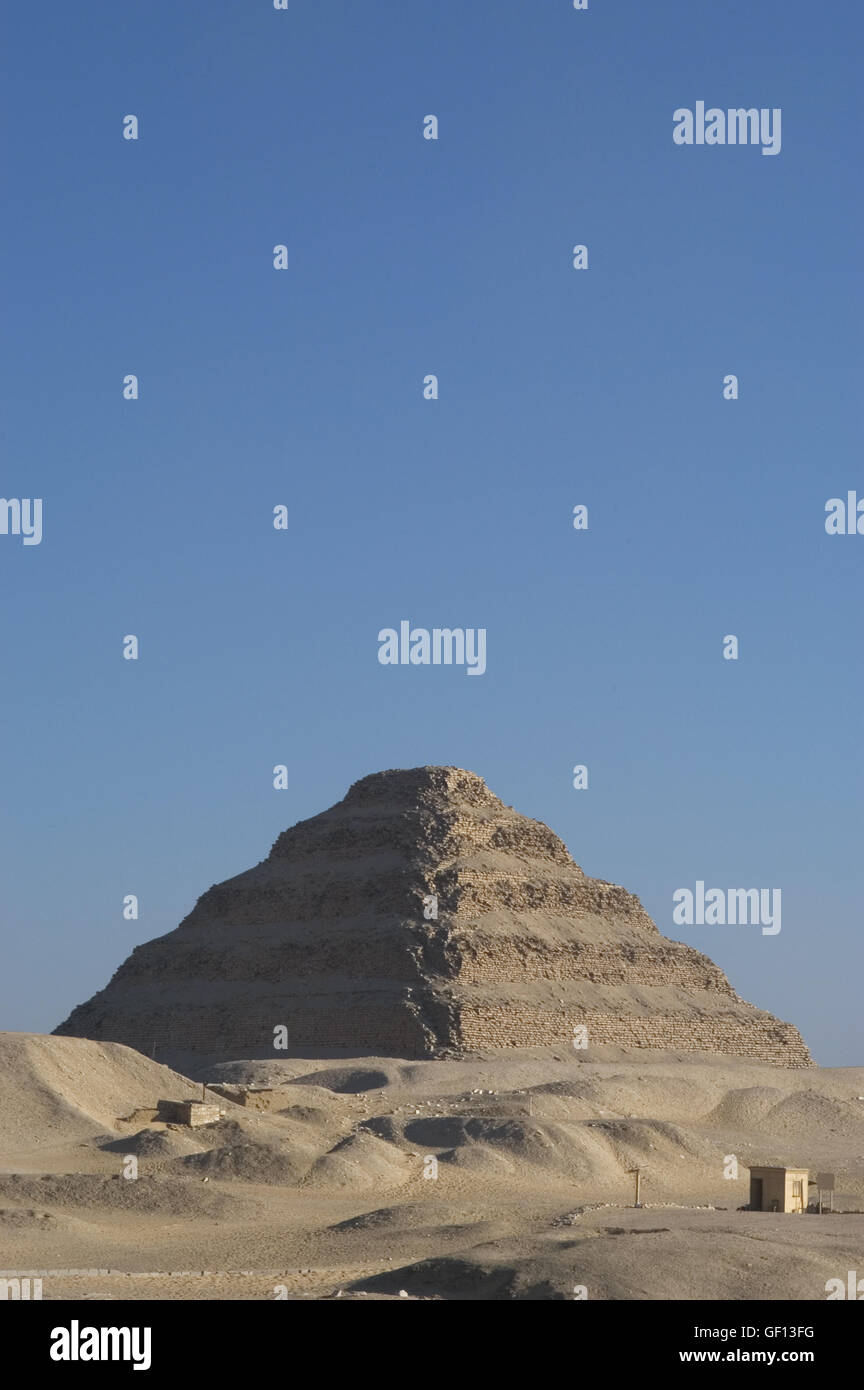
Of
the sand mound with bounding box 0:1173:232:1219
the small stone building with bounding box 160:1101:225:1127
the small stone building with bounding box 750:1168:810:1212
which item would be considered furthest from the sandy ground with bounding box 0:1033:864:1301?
the small stone building with bounding box 750:1168:810:1212

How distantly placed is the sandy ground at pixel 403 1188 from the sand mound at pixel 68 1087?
2.6 inches

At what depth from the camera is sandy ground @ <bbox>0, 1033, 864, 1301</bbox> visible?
1781cm

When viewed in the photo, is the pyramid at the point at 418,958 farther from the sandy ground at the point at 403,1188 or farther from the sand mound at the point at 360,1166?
the sand mound at the point at 360,1166

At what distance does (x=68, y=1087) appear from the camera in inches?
1427

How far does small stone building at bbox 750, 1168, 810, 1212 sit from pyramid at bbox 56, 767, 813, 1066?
36.2 metres

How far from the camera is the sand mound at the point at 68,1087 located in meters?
33.7

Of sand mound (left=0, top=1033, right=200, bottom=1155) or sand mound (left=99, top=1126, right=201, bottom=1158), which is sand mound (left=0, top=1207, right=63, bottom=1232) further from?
sand mound (left=0, top=1033, right=200, bottom=1155)

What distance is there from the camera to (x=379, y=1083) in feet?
170

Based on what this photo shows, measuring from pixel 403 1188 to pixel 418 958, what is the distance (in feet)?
124

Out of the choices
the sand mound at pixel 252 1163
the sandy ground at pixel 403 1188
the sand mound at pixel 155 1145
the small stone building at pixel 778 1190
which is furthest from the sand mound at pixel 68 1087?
the small stone building at pixel 778 1190

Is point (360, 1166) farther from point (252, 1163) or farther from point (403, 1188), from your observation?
point (252, 1163)
